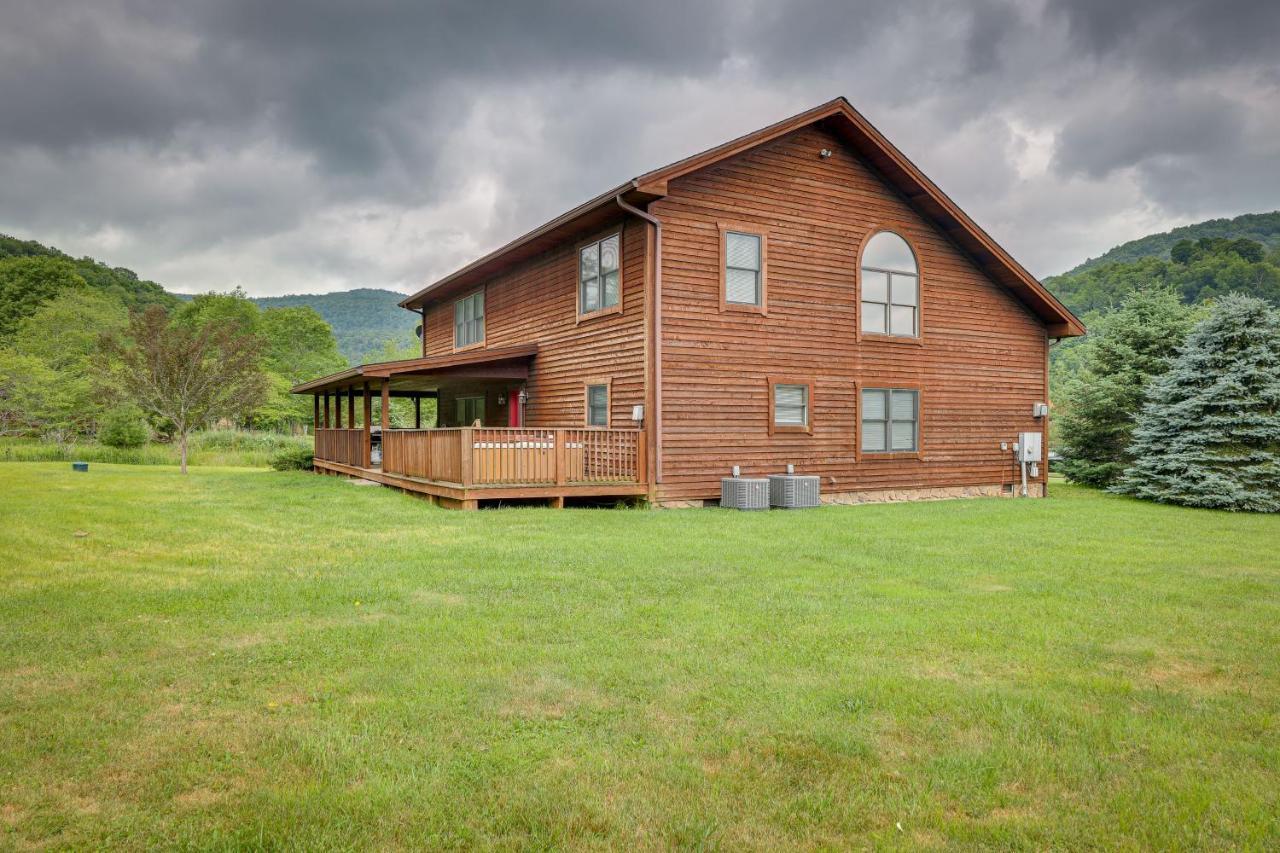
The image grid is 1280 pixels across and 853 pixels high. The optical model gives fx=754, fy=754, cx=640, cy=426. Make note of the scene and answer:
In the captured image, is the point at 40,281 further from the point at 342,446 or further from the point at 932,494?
the point at 932,494

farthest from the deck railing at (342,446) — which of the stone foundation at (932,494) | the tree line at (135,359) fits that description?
the stone foundation at (932,494)

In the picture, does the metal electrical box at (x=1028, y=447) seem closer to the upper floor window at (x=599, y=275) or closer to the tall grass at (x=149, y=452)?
the upper floor window at (x=599, y=275)

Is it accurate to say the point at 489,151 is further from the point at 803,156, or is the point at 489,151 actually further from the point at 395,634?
the point at 395,634

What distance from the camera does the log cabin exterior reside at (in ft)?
45.0

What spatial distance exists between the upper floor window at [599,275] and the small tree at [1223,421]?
1259 centimetres

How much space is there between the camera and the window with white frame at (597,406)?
15.3 metres

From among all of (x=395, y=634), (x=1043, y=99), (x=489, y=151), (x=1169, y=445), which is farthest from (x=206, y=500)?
(x=1043, y=99)

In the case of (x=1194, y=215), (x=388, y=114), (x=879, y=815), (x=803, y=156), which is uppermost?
(x=1194, y=215)

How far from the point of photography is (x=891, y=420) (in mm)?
16516

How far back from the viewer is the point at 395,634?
16.8ft

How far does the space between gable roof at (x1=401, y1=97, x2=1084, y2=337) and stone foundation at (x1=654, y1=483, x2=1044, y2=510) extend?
4.08 meters

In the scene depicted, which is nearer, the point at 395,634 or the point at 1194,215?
the point at 395,634

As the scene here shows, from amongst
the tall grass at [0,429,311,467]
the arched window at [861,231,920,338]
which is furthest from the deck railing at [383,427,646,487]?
the tall grass at [0,429,311,467]

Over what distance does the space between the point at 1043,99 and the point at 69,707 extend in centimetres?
2854
